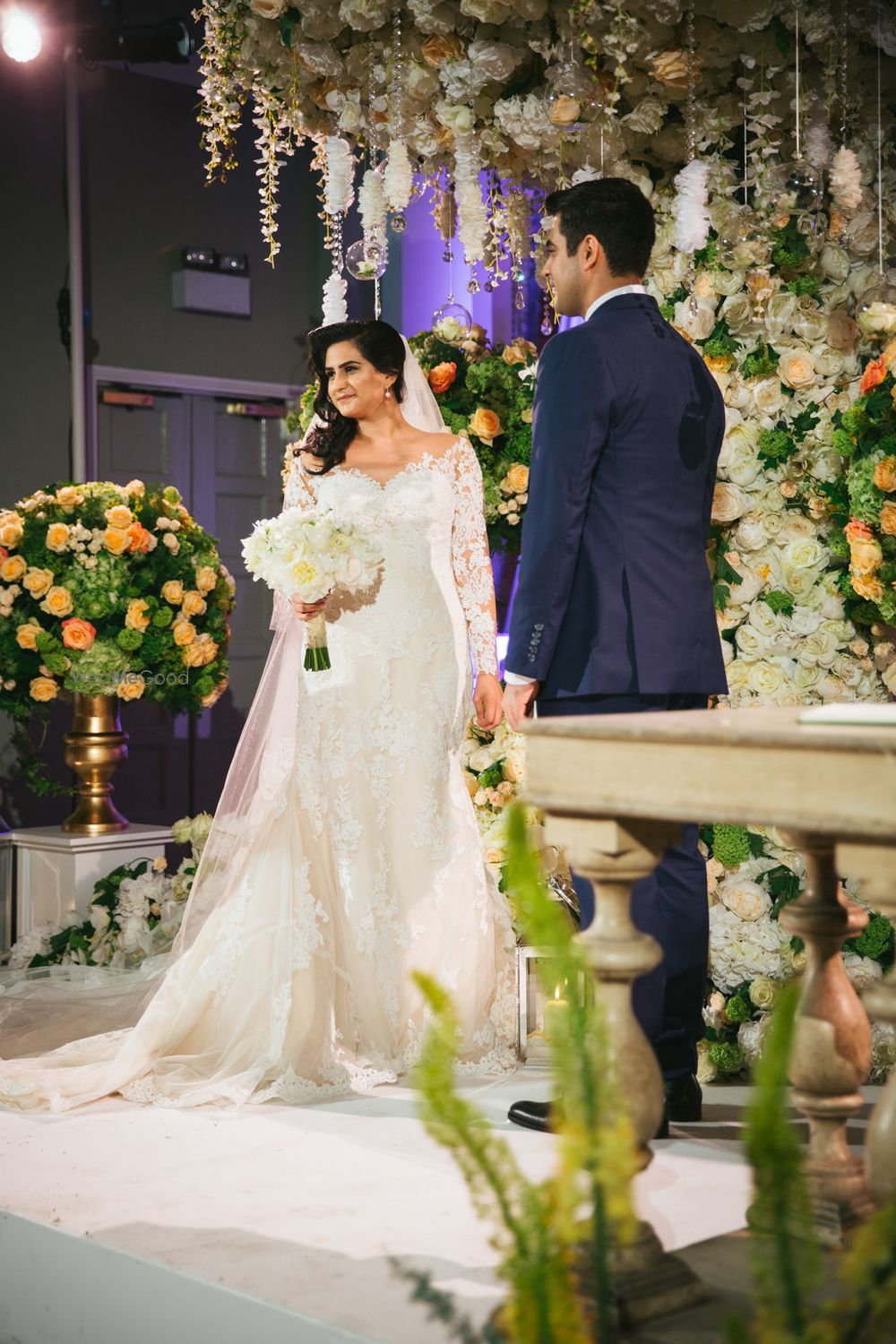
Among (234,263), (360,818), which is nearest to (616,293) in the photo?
(360,818)

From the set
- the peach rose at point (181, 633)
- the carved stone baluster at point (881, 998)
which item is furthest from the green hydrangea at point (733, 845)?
the peach rose at point (181, 633)

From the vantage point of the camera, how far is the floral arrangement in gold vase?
5109 mm

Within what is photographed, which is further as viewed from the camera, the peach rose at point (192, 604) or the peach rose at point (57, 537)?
the peach rose at point (192, 604)

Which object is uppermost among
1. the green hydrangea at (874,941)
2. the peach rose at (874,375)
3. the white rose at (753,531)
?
the peach rose at (874,375)

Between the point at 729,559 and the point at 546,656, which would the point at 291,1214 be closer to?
the point at 546,656

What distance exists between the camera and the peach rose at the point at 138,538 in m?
5.13

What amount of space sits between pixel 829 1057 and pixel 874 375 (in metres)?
1.88

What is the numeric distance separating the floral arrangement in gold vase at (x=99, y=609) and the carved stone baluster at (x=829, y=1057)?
11.2 ft

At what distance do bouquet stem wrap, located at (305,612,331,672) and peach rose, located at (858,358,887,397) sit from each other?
1.46 meters

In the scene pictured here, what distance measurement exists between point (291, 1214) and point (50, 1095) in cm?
103

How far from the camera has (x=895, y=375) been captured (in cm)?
343

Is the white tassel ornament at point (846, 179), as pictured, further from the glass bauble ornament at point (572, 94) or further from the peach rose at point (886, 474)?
the peach rose at point (886, 474)

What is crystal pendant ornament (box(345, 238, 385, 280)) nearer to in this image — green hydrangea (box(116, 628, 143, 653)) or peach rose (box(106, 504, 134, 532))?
peach rose (box(106, 504, 134, 532))

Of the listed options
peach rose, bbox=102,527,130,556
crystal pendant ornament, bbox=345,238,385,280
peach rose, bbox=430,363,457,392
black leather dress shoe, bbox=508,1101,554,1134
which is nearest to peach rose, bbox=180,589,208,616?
peach rose, bbox=102,527,130,556
